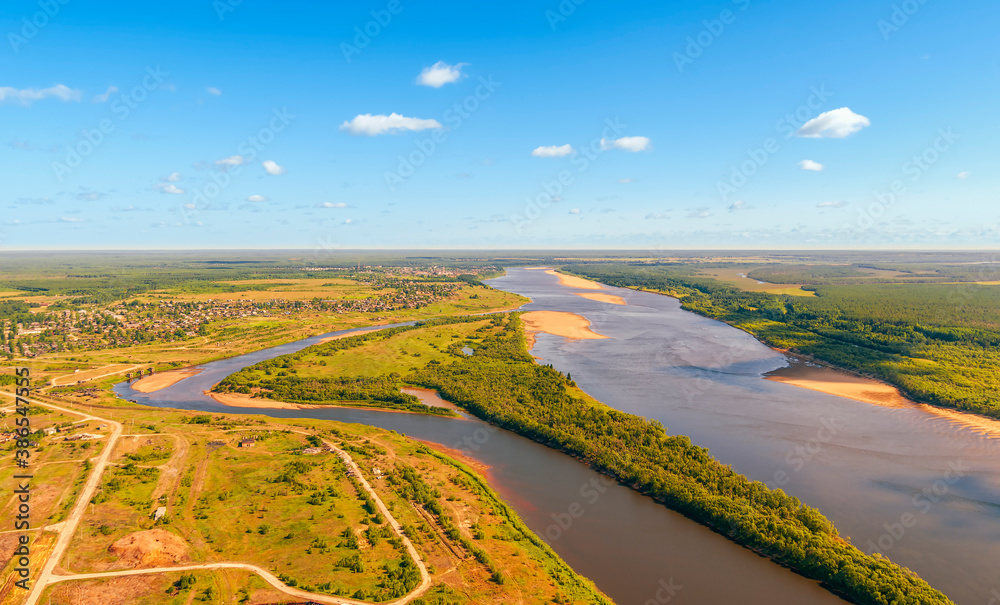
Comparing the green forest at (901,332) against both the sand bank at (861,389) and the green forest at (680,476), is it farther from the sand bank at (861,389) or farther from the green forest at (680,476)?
the green forest at (680,476)

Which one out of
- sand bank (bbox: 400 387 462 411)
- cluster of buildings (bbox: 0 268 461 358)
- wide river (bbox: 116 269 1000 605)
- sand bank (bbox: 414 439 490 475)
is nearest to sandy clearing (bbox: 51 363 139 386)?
wide river (bbox: 116 269 1000 605)

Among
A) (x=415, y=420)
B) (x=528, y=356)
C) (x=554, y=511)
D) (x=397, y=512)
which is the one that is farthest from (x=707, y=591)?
(x=528, y=356)

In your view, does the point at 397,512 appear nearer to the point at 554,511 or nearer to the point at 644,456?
A: the point at 554,511

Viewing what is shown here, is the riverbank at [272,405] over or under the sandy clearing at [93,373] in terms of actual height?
under

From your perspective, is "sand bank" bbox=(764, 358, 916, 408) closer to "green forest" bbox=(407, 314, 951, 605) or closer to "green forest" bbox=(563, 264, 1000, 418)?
"green forest" bbox=(563, 264, 1000, 418)

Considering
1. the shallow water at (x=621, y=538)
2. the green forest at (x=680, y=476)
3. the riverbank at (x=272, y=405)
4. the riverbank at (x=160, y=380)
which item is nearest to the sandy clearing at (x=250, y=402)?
the riverbank at (x=272, y=405)
